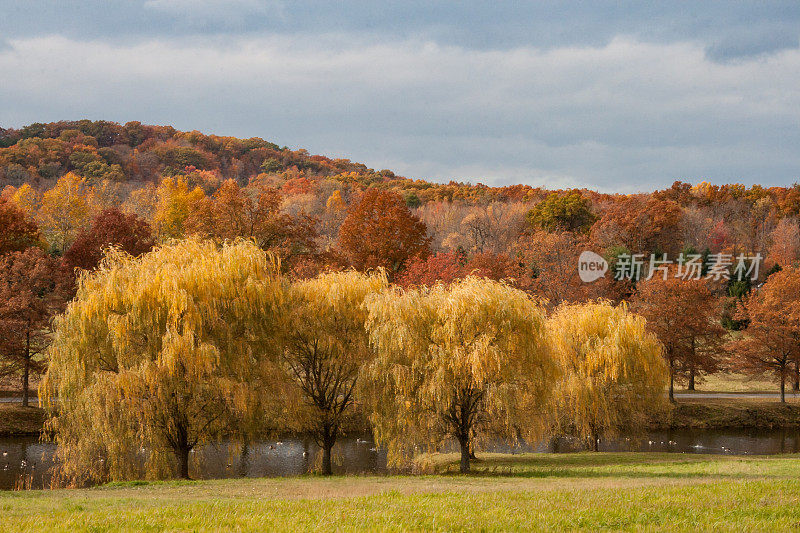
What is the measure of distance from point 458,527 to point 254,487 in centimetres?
912

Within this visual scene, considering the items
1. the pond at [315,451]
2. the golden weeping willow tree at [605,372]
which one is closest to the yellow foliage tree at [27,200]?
the pond at [315,451]

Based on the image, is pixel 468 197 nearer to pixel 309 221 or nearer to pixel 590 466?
pixel 309 221

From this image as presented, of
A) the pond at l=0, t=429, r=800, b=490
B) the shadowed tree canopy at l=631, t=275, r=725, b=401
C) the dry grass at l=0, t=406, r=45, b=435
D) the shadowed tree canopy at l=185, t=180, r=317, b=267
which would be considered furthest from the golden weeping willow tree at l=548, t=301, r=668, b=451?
the dry grass at l=0, t=406, r=45, b=435

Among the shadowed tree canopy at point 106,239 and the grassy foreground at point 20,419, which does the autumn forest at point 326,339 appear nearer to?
the shadowed tree canopy at point 106,239

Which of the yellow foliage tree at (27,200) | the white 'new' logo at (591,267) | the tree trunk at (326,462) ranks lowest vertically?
the tree trunk at (326,462)

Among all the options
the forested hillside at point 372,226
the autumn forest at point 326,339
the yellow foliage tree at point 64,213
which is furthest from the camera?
the yellow foliage tree at point 64,213

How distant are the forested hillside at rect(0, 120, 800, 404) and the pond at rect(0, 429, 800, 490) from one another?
5749 millimetres

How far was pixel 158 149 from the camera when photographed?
154 metres

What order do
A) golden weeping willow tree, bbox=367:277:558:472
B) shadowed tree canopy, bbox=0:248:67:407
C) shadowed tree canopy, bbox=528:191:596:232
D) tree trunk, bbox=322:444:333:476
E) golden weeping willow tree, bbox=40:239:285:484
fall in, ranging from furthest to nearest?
1. shadowed tree canopy, bbox=528:191:596:232
2. shadowed tree canopy, bbox=0:248:67:407
3. tree trunk, bbox=322:444:333:476
4. golden weeping willow tree, bbox=367:277:558:472
5. golden weeping willow tree, bbox=40:239:285:484

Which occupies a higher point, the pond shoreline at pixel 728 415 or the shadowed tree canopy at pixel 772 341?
the shadowed tree canopy at pixel 772 341

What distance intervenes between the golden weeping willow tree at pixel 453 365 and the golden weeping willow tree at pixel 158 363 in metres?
4.05

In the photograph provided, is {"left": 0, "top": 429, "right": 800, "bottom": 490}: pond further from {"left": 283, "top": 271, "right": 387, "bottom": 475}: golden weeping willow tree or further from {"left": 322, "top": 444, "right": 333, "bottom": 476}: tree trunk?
{"left": 283, "top": 271, "right": 387, "bottom": 475}: golden weeping willow tree

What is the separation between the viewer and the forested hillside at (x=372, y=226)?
4588 cm

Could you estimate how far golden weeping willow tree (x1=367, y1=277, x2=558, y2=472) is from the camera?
2317 centimetres
